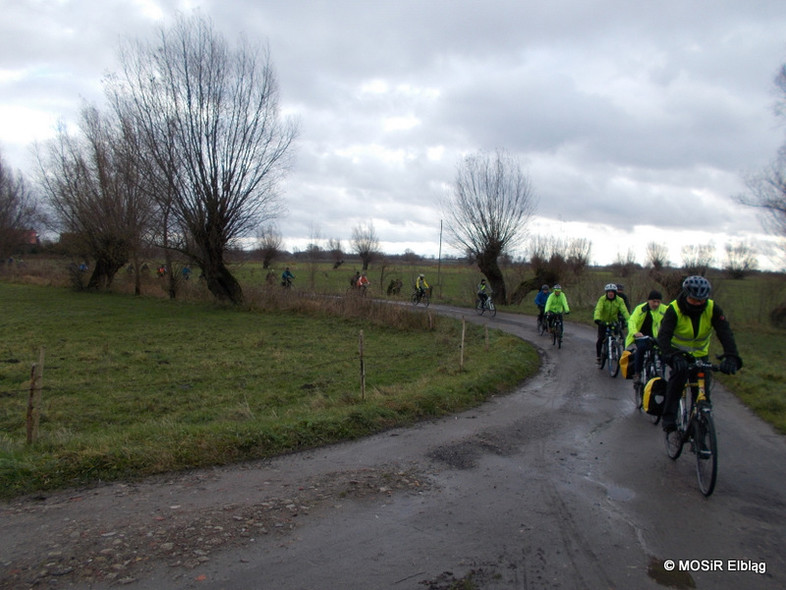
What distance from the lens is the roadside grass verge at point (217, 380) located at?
545 cm

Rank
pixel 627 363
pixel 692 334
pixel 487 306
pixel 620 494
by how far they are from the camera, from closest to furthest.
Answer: pixel 620 494
pixel 692 334
pixel 627 363
pixel 487 306

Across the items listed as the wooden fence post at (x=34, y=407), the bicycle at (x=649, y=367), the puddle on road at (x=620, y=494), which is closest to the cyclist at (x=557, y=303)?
the bicycle at (x=649, y=367)

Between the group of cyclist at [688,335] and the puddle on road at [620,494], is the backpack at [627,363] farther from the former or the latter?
the puddle on road at [620,494]

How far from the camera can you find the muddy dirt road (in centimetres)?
332

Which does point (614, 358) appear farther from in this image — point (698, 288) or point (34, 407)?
point (34, 407)

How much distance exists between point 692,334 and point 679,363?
0.36 metres

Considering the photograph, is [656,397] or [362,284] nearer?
[656,397]

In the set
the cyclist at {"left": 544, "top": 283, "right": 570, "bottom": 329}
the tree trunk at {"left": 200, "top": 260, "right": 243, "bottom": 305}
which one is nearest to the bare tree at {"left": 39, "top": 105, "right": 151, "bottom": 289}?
the tree trunk at {"left": 200, "top": 260, "right": 243, "bottom": 305}

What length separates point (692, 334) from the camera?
540 centimetres

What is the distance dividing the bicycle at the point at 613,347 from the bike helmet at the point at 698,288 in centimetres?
613

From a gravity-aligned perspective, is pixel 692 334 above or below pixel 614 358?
above

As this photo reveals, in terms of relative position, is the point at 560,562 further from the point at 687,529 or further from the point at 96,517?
the point at 96,517

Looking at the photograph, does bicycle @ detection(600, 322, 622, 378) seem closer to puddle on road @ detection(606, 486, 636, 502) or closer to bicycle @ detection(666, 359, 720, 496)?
bicycle @ detection(666, 359, 720, 496)

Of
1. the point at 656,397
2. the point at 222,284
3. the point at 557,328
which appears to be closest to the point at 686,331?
the point at 656,397
